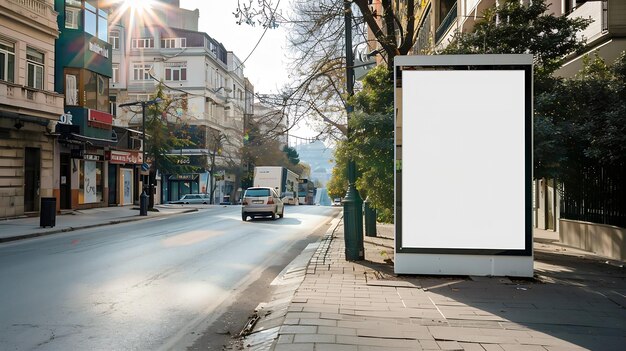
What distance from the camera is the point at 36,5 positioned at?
23266mm

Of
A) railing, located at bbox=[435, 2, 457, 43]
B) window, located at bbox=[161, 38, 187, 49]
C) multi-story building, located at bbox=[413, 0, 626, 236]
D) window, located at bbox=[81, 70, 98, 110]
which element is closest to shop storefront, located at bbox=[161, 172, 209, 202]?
window, located at bbox=[161, 38, 187, 49]

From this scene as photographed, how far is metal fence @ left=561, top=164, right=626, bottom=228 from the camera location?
11.2 meters

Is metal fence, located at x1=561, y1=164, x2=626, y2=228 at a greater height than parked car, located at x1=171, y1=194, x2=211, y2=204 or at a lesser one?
greater

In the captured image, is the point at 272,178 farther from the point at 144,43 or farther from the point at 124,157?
the point at 144,43

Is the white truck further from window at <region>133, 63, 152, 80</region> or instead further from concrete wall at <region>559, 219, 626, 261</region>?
concrete wall at <region>559, 219, 626, 261</region>

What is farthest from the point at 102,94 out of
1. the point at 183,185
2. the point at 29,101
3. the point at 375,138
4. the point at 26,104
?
the point at 183,185

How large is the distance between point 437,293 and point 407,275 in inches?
49.2

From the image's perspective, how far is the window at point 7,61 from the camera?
21359 millimetres

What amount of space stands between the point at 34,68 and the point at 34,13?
2348 mm

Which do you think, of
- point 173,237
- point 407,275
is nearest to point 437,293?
point 407,275

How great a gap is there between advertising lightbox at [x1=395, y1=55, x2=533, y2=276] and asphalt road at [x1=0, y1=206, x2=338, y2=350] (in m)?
3.07

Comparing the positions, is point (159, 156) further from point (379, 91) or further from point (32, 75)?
point (379, 91)

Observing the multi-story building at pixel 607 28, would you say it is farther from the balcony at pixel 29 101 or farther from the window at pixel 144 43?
the window at pixel 144 43

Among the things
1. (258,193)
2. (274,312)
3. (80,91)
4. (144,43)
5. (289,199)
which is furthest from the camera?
(144,43)
